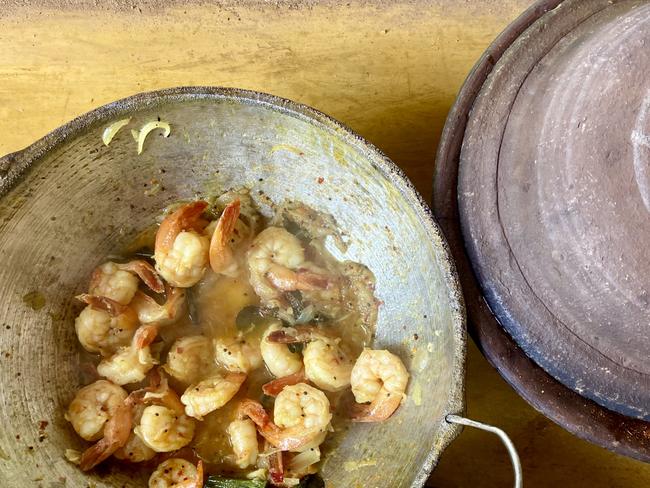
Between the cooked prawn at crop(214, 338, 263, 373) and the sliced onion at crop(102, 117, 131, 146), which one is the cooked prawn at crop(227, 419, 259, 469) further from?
the sliced onion at crop(102, 117, 131, 146)

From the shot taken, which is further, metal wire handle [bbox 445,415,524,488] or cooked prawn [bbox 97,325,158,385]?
cooked prawn [bbox 97,325,158,385]

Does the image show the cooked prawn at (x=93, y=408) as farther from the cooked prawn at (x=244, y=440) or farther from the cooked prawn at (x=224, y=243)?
the cooked prawn at (x=224, y=243)

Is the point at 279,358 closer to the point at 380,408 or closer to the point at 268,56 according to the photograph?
the point at 380,408

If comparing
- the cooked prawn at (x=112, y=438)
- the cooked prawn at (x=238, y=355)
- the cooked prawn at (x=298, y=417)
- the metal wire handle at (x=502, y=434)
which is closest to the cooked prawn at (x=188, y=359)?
the cooked prawn at (x=238, y=355)

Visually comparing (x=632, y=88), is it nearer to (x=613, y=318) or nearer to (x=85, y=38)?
(x=613, y=318)

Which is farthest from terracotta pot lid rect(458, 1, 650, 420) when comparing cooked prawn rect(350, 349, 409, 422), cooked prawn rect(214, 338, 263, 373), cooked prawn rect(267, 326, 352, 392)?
cooked prawn rect(214, 338, 263, 373)

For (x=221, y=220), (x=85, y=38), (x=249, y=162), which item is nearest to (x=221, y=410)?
(x=221, y=220)
